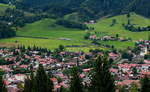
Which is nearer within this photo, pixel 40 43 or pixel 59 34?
pixel 40 43

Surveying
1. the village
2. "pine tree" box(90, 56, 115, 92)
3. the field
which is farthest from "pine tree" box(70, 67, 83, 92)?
the field

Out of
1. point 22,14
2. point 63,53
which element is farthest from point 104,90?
point 22,14

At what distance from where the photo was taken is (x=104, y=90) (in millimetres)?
27250

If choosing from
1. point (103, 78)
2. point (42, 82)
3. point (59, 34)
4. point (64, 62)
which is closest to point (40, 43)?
point (59, 34)

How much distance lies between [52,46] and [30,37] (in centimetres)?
2271

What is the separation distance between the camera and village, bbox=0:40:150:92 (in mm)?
83438

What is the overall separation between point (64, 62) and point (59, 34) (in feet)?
191

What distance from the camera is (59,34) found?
16400cm

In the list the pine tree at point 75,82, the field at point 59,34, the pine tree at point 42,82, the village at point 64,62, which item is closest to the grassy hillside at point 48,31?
the field at point 59,34

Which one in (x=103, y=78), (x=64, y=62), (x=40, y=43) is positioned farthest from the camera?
(x=40, y=43)

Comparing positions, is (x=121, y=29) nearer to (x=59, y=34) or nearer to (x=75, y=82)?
(x=59, y=34)

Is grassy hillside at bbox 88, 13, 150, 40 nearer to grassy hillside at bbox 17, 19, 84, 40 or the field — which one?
the field

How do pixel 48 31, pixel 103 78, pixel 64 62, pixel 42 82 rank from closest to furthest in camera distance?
1. pixel 103 78
2. pixel 42 82
3. pixel 64 62
4. pixel 48 31

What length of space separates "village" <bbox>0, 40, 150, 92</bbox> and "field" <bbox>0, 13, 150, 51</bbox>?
13438mm
